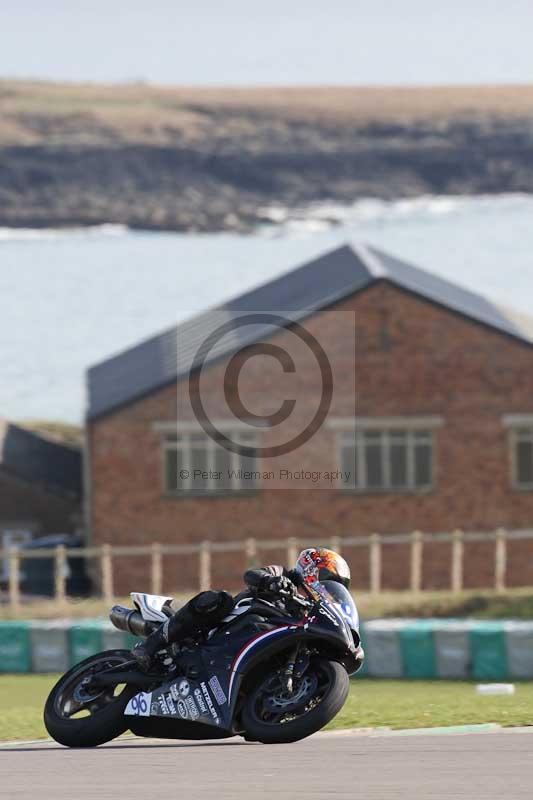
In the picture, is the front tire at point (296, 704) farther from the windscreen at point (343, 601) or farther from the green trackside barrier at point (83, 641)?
the green trackside barrier at point (83, 641)

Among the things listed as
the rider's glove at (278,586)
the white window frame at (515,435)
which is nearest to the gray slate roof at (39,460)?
the white window frame at (515,435)

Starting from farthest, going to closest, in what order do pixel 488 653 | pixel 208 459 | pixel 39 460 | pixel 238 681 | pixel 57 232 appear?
pixel 57 232 < pixel 39 460 < pixel 208 459 < pixel 488 653 < pixel 238 681

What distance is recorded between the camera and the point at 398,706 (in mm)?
15688

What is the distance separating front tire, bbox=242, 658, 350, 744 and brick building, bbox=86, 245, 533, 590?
26.0m

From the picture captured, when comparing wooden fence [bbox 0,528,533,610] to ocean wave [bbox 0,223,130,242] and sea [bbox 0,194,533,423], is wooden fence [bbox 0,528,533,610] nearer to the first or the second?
sea [bbox 0,194,533,423]

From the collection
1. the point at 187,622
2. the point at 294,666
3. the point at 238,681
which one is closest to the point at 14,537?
the point at 187,622

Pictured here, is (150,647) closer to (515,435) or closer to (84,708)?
(84,708)

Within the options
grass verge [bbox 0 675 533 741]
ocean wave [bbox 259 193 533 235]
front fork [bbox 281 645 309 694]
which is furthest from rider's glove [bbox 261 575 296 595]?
ocean wave [bbox 259 193 533 235]

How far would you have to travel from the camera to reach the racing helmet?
11844 millimetres

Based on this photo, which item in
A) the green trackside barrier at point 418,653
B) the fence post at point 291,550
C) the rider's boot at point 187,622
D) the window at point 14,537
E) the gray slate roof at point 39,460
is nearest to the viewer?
the rider's boot at point 187,622

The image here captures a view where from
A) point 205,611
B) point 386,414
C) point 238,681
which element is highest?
point 386,414

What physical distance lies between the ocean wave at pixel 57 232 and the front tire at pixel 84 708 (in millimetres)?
155693

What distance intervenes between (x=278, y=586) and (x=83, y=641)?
1236cm

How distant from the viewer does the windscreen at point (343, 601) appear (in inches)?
457
